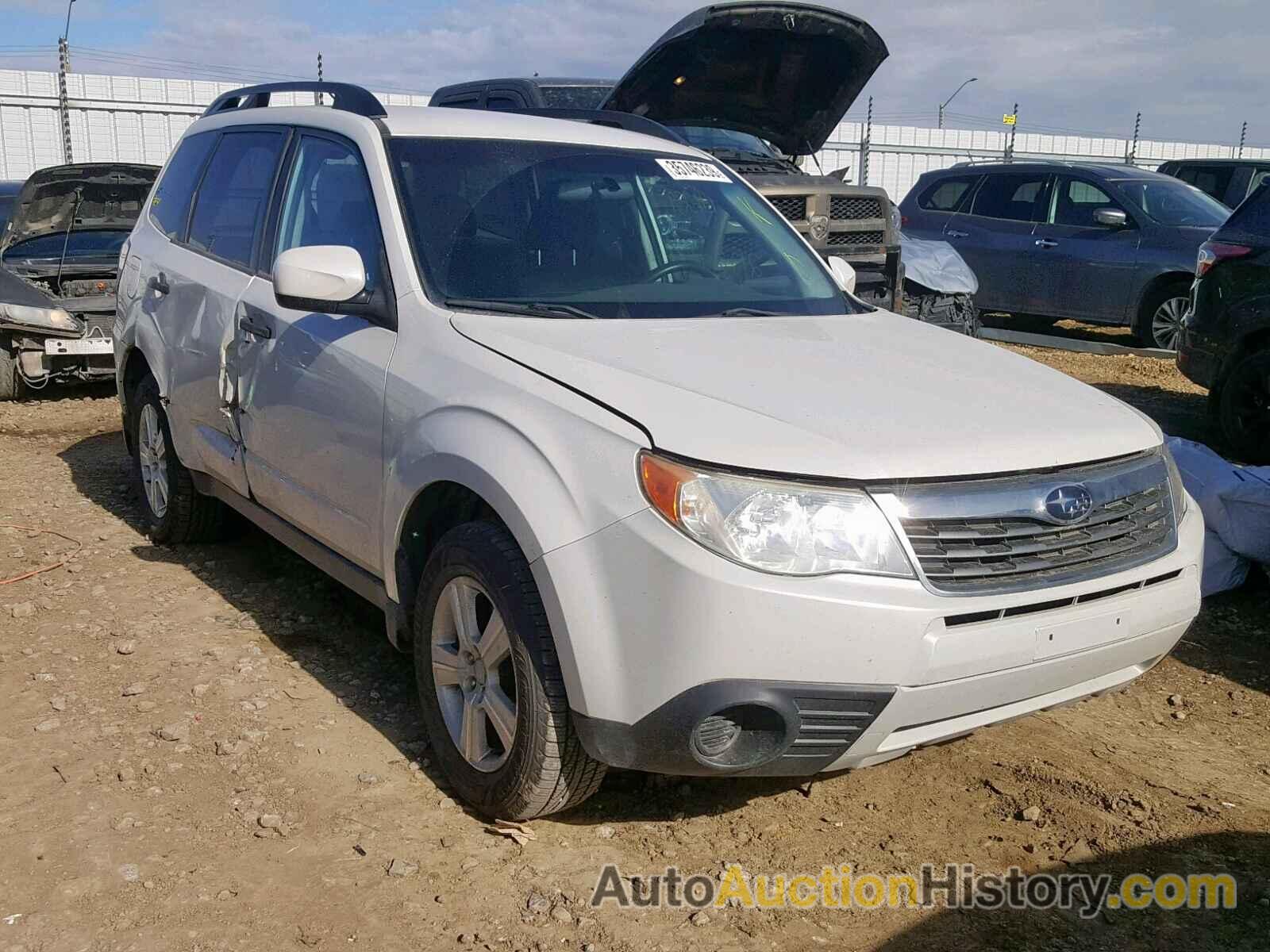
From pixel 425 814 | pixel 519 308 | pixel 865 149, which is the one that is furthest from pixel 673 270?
pixel 865 149

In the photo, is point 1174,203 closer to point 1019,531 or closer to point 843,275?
point 843,275

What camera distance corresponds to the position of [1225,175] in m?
14.6

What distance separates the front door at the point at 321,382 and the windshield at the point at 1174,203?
937 centimetres

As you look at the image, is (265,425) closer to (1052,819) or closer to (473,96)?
(1052,819)

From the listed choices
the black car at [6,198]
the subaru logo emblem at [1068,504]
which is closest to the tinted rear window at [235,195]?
the subaru logo emblem at [1068,504]

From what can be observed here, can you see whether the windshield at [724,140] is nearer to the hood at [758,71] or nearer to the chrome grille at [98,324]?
the hood at [758,71]

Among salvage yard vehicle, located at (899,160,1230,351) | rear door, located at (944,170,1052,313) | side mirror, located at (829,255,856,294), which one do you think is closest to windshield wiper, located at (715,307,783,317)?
side mirror, located at (829,255,856,294)

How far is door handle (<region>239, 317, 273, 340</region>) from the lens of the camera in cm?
405

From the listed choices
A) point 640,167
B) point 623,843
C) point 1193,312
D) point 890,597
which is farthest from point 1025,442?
point 1193,312

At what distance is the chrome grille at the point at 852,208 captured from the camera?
28.2 ft

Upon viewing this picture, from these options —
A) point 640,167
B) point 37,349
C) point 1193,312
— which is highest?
point 640,167

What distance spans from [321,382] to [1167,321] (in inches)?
373

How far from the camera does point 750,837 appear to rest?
312cm

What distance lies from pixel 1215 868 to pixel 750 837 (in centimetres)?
113
